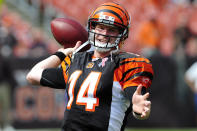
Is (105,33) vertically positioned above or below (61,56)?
above

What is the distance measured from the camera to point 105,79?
287 cm

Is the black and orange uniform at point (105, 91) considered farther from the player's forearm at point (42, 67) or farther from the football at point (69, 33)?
the football at point (69, 33)

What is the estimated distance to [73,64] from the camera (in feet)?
10.1

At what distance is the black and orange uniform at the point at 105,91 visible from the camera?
2844 mm

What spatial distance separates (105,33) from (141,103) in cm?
66

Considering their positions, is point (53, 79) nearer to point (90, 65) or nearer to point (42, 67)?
point (42, 67)

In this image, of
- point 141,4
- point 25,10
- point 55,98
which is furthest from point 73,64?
point 25,10

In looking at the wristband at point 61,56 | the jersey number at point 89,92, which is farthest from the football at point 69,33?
the jersey number at point 89,92

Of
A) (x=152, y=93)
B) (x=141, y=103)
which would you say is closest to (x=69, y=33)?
(x=141, y=103)

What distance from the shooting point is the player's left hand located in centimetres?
259

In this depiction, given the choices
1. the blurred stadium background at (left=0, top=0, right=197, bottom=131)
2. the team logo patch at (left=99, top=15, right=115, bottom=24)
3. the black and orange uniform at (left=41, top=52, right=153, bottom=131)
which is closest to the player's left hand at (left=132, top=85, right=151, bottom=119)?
the black and orange uniform at (left=41, top=52, right=153, bottom=131)

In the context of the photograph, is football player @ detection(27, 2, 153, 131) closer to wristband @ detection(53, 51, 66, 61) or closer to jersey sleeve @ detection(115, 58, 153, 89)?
jersey sleeve @ detection(115, 58, 153, 89)

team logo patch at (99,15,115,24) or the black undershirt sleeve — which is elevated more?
team logo patch at (99,15,115,24)

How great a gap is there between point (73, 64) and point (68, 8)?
892 cm
